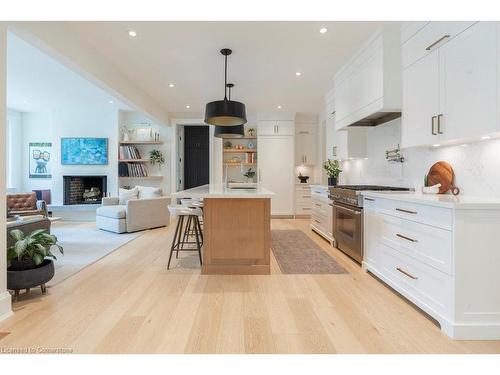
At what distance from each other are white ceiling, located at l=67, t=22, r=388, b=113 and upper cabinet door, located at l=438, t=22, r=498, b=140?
113 cm

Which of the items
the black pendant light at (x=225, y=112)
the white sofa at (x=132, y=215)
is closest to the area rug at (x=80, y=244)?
the white sofa at (x=132, y=215)

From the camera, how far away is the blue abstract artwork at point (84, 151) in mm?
7461

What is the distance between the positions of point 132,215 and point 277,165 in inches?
139

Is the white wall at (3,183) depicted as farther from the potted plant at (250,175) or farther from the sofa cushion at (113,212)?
the potted plant at (250,175)

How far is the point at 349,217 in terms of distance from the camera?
3631 millimetres

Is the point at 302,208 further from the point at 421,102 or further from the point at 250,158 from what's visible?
the point at 421,102

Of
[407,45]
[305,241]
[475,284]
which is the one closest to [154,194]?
[305,241]

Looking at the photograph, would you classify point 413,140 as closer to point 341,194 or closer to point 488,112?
point 488,112

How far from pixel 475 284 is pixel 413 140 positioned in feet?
4.86

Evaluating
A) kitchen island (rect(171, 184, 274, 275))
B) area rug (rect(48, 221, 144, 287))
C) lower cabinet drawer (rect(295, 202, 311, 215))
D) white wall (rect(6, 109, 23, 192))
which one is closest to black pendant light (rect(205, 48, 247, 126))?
kitchen island (rect(171, 184, 274, 275))

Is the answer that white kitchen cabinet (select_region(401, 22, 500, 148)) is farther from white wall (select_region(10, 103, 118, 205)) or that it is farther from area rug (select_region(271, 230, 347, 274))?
white wall (select_region(10, 103, 118, 205))

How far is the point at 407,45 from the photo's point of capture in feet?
9.66

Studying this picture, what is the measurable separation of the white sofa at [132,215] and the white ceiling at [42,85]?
2335 mm
